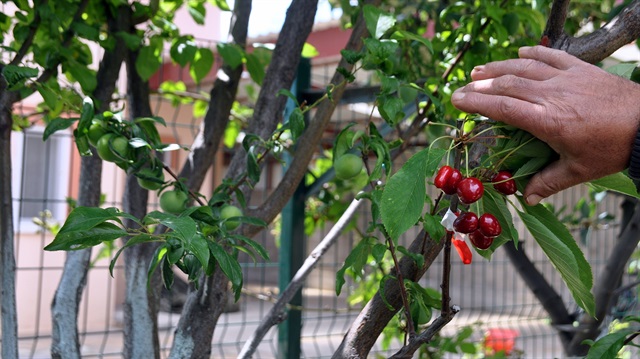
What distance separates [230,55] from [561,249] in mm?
1246

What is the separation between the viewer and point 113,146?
4.20 feet

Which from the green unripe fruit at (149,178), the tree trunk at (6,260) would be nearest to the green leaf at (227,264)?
the green unripe fruit at (149,178)

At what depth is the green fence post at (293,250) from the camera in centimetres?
297

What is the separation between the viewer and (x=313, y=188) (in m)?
2.94

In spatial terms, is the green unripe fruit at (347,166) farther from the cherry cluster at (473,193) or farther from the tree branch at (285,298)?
the cherry cluster at (473,193)

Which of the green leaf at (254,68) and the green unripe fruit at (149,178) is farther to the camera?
the green leaf at (254,68)

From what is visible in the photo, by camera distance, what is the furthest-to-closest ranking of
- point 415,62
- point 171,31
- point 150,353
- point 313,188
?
point 313,188 → point 415,62 → point 171,31 → point 150,353

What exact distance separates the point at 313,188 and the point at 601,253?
5.20 meters

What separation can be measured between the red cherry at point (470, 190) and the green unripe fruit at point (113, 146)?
589 mm

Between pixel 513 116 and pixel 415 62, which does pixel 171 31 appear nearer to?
pixel 415 62

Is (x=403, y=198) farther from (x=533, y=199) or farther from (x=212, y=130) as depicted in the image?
(x=212, y=130)

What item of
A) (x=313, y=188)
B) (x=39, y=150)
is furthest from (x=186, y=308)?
(x=39, y=150)

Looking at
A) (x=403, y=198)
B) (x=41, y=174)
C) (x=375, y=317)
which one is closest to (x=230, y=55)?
(x=375, y=317)

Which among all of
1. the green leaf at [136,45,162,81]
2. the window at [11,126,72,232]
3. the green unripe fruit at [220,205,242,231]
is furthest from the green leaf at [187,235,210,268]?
the window at [11,126,72,232]
